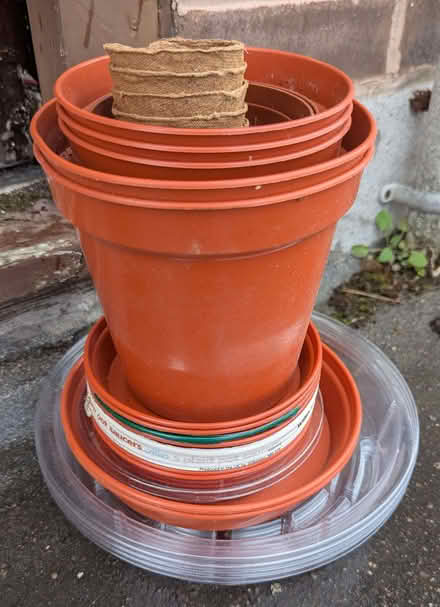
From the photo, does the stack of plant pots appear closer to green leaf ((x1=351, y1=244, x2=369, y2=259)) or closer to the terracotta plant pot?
the terracotta plant pot

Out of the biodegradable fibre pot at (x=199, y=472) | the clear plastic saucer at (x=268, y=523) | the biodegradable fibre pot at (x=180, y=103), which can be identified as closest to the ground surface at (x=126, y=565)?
the clear plastic saucer at (x=268, y=523)

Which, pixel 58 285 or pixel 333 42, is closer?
pixel 58 285

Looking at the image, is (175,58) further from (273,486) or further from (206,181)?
(273,486)

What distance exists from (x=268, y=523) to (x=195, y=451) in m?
0.25

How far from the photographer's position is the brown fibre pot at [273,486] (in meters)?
0.89

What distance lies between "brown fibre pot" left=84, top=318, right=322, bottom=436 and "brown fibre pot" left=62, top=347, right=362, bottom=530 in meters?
0.11

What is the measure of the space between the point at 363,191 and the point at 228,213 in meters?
1.25

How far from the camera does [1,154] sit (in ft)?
5.04

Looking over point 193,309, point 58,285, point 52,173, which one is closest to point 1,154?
point 58,285

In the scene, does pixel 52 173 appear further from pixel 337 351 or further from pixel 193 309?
pixel 337 351

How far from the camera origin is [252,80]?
1.02m

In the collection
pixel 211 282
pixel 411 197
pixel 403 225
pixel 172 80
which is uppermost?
pixel 172 80

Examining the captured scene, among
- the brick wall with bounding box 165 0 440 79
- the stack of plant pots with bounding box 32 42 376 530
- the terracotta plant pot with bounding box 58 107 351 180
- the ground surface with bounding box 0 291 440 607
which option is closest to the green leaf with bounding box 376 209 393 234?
the brick wall with bounding box 165 0 440 79

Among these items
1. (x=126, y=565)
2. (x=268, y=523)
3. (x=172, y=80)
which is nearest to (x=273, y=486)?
(x=268, y=523)
